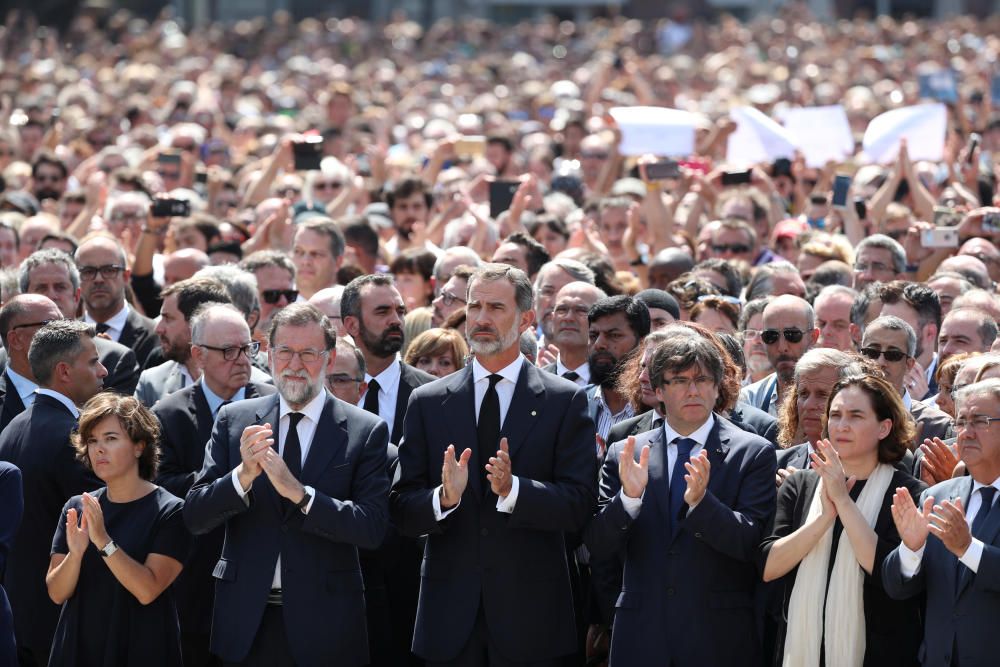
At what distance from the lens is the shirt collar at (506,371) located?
21.1ft

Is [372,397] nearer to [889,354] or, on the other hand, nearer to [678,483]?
[678,483]

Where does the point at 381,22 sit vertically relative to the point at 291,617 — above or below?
below

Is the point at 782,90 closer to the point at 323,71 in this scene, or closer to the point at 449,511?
the point at 323,71

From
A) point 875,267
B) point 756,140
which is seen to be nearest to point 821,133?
point 756,140

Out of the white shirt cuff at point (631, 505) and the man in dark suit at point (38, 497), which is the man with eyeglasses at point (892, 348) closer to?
the white shirt cuff at point (631, 505)

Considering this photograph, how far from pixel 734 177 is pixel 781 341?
16.4 feet

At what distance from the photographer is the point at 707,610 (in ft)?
19.8

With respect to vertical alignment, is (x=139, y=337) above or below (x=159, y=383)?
below

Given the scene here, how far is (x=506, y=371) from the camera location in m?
6.46

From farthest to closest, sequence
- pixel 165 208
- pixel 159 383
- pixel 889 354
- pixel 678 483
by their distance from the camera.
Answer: pixel 165 208, pixel 159 383, pixel 889 354, pixel 678 483

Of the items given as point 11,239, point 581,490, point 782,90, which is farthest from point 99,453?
point 782,90

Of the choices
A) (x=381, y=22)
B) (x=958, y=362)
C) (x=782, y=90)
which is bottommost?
(x=381, y=22)

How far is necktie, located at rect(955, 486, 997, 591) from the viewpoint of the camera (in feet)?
19.0

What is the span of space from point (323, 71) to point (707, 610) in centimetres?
2105
